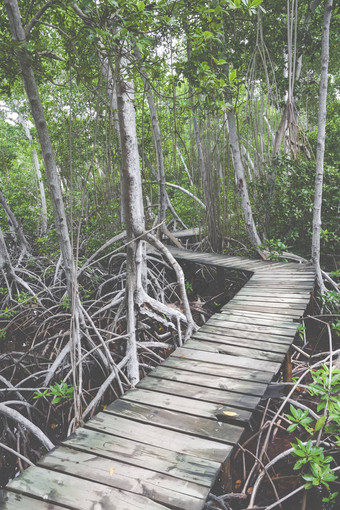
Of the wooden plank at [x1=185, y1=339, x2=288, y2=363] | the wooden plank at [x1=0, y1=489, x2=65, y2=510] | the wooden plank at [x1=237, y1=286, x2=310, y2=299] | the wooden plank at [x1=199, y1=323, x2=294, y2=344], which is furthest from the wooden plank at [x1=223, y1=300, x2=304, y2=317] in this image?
the wooden plank at [x1=0, y1=489, x2=65, y2=510]

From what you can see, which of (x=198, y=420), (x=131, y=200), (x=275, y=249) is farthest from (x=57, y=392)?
(x=275, y=249)

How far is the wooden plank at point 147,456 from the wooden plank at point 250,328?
1.16m

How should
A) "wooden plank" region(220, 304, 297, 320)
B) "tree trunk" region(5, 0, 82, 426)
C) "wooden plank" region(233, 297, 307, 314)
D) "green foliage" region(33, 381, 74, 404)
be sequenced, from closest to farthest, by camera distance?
1. "tree trunk" region(5, 0, 82, 426)
2. "green foliage" region(33, 381, 74, 404)
3. "wooden plank" region(220, 304, 297, 320)
4. "wooden plank" region(233, 297, 307, 314)

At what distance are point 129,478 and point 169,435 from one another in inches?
10.1

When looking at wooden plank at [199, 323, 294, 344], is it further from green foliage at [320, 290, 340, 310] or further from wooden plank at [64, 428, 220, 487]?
green foliage at [320, 290, 340, 310]

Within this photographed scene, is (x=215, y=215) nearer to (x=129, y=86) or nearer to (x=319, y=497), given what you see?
(x=129, y=86)

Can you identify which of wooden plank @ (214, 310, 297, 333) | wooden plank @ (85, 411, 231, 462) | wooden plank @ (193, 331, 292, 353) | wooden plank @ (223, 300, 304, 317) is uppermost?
wooden plank @ (223, 300, 304, 317)

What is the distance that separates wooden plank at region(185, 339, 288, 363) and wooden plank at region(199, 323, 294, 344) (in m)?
0.14

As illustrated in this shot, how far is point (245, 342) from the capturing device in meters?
2.13

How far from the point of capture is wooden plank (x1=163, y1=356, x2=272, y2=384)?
67.7 inches

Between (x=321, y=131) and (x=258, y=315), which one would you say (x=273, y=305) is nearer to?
(x=258, y=315)

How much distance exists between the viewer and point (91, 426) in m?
1.47

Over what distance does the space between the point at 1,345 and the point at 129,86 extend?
116 inches

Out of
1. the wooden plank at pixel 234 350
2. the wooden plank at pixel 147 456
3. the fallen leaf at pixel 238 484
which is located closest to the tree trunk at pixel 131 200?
the wooden plank at pixel 234 350
